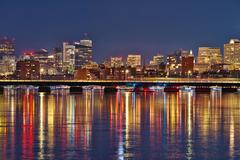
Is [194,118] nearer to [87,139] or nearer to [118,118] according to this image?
[118,118]

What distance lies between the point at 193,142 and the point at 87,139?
623cm

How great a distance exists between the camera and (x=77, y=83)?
508 feet

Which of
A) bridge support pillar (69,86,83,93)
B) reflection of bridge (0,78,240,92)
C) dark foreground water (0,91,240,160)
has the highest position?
reflection of bridge (0,78,240,92)

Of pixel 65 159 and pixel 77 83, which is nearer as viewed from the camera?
pixel 65 159

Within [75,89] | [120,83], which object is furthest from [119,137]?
[75,89]

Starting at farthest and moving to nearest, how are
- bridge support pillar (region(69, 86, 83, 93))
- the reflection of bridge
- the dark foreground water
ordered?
bridge support pillar (region(69, 86, 83, 93)) → the reflection of bridge → the dark foreground water

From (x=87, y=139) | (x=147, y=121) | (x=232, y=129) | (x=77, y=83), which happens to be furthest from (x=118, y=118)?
(x=77, y=83)

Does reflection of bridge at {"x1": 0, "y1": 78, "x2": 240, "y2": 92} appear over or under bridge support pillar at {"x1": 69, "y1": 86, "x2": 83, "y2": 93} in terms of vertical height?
over

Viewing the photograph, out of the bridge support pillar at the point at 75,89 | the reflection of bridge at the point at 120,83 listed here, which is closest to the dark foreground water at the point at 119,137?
the reflection of bridge at the point at 120,83

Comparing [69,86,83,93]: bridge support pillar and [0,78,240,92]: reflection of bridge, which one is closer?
[0,78,240,92]: reflection of bridge

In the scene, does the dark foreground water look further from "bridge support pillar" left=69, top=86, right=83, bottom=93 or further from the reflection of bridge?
"bridge support pillar" left=69, top=86, right=83, bottom=93

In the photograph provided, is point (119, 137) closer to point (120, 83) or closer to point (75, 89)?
point (120, 83)

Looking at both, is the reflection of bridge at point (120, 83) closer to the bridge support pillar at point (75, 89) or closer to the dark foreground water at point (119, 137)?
the bridge support pillar at point (75, 89)

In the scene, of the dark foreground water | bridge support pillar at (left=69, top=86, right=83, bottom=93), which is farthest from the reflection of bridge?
the dark foreground water
